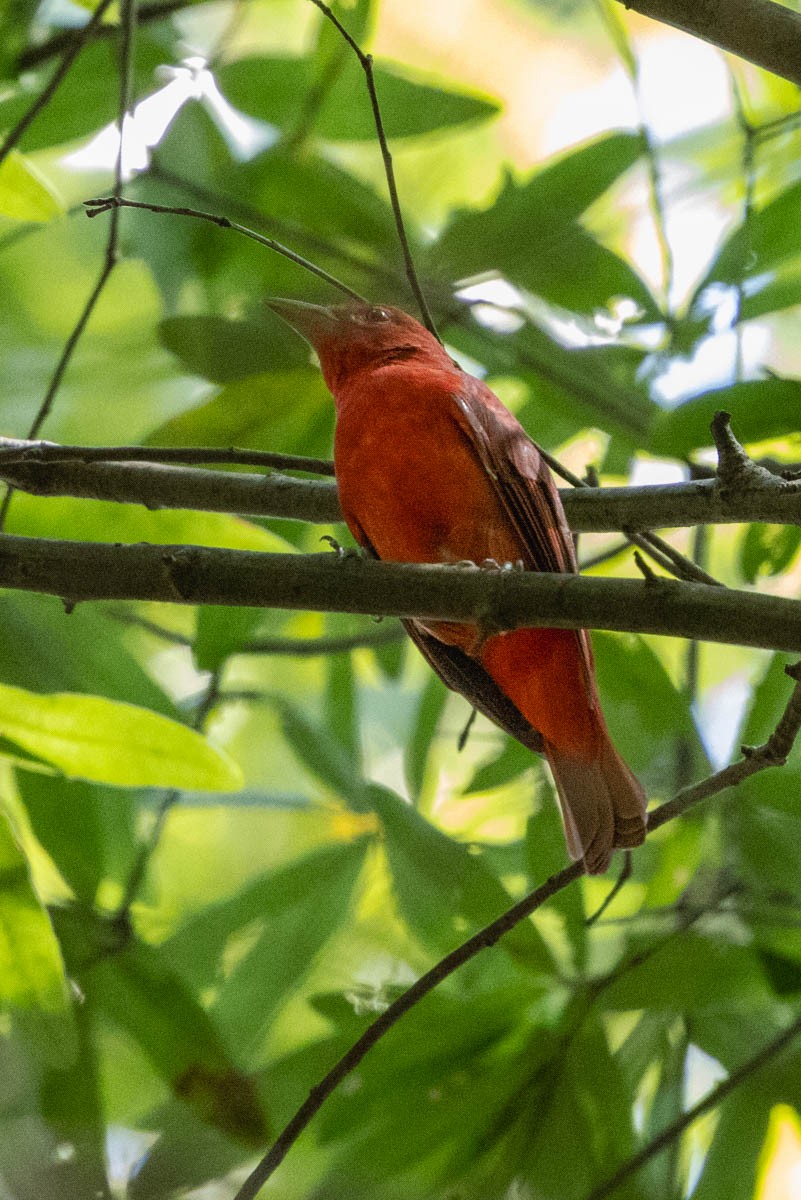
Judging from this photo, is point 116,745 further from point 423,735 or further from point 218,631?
point 423,735

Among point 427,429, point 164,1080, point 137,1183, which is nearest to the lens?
point 137,1183

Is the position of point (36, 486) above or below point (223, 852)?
above

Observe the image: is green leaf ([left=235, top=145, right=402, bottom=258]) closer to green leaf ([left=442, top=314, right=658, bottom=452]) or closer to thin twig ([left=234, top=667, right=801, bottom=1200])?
green leaf ([left=442, top=314, right=658, bottom=452])

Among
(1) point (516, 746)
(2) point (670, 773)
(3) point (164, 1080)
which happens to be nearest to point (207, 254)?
(1) point (516, 746)

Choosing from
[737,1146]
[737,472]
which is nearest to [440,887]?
[737,1146]

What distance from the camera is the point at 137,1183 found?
8.31 ft

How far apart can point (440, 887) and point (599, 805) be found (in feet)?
1.50

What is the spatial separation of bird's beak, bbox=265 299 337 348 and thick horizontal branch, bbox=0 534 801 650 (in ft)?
4.34

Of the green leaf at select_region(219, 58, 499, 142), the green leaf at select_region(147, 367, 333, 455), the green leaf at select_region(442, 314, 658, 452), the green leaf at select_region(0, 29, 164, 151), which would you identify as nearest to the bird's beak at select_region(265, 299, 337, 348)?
the green leaf at select_region(147, 367, 333, 455)

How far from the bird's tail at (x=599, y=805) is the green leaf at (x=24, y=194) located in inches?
68.0

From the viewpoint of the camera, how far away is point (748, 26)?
2.21 m

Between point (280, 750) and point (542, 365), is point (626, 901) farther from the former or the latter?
point (280, 750)

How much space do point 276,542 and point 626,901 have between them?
1316 millimetres

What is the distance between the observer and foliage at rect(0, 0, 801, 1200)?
268 cm
